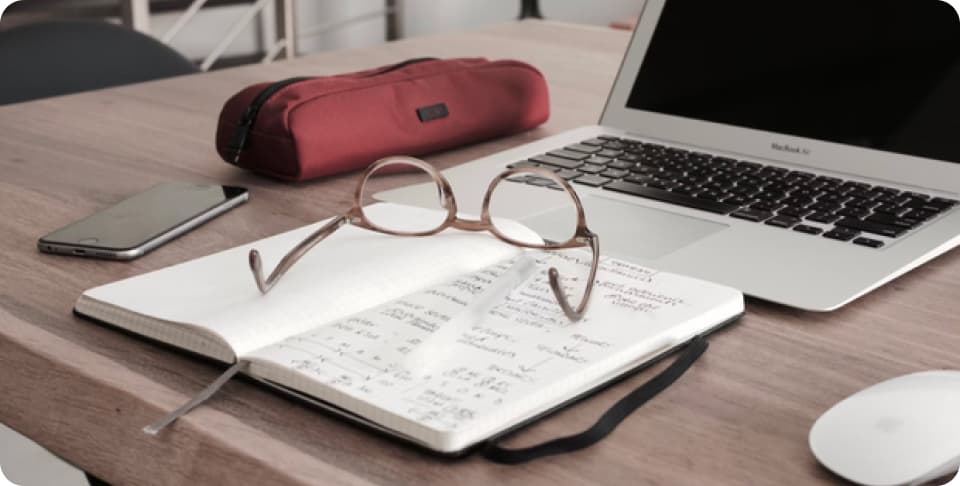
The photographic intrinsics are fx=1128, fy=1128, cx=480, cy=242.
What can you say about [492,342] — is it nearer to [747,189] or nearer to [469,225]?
[469,225]

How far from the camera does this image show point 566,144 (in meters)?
1.22

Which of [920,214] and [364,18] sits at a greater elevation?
[920,214]

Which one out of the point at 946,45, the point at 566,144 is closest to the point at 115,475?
the point at 566,144

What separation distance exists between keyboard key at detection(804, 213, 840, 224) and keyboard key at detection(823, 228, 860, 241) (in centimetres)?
3

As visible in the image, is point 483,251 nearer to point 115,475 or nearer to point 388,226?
point 388,226

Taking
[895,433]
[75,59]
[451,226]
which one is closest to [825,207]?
[451,226]

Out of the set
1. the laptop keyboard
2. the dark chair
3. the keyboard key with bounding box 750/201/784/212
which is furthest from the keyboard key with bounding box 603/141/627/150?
the dark chair

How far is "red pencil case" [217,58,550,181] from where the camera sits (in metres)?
1.11

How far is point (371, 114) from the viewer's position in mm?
1165

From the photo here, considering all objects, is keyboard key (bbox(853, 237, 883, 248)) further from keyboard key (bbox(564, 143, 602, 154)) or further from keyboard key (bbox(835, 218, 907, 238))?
keyboard key (bbox(564, 143, 602, 154))

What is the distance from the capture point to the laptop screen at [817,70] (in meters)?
1.08

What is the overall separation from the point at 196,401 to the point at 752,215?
0.53m

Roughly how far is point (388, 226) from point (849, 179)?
18.0 inches

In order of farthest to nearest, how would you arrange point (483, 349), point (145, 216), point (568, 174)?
1. point (568, 174)
2. point (145, 216)
3. point (483, 349)
